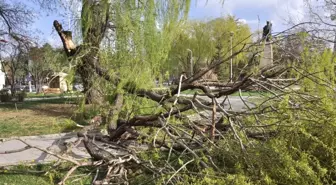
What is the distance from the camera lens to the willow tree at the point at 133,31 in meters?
5.29

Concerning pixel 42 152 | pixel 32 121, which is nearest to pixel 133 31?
pixel 42 152

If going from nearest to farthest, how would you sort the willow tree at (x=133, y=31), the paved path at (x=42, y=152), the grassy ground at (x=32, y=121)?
1. the willow tree at (x=133, y=31)
2. the paved path at (x=42, y=152)
3. the grassy ground at (x=32, y=121)

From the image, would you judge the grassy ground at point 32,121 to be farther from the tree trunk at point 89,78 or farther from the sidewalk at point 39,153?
the tree trunk at point 89,78

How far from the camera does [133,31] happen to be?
553 centimetres

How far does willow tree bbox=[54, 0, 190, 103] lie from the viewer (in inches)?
208

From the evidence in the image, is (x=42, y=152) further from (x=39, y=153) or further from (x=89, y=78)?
(x=89, y=78)

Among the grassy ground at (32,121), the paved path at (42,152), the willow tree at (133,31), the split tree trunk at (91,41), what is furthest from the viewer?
the grassy ground at (32,121)

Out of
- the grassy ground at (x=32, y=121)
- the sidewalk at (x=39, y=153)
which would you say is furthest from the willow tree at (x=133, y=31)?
the grassy ground at (x=32, y=121)

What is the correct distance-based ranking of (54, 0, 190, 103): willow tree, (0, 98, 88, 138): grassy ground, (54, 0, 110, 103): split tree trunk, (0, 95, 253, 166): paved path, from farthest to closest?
(0, 98, 88, 138): grassy ground → (54, 0, 110, 103): split tree trunk → (0, 95, 253, 166): paved path → (54, 0, 190, 103): willow tree

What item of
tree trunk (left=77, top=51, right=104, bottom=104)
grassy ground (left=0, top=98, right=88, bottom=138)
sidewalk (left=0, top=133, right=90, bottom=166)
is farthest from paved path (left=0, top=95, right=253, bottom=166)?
tree trunk (left=77, top=51, right=104, bottom=104)

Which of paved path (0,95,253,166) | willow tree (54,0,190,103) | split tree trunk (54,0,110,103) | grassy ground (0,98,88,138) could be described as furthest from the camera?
grassy ground (0,98,88,138)

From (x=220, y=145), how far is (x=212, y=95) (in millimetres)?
734

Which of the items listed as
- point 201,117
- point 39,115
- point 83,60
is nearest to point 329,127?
point 201,117

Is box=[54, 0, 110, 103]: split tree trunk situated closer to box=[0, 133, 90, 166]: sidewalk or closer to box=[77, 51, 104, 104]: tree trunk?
box=[77, 51, 104, 104]: tree trunk
